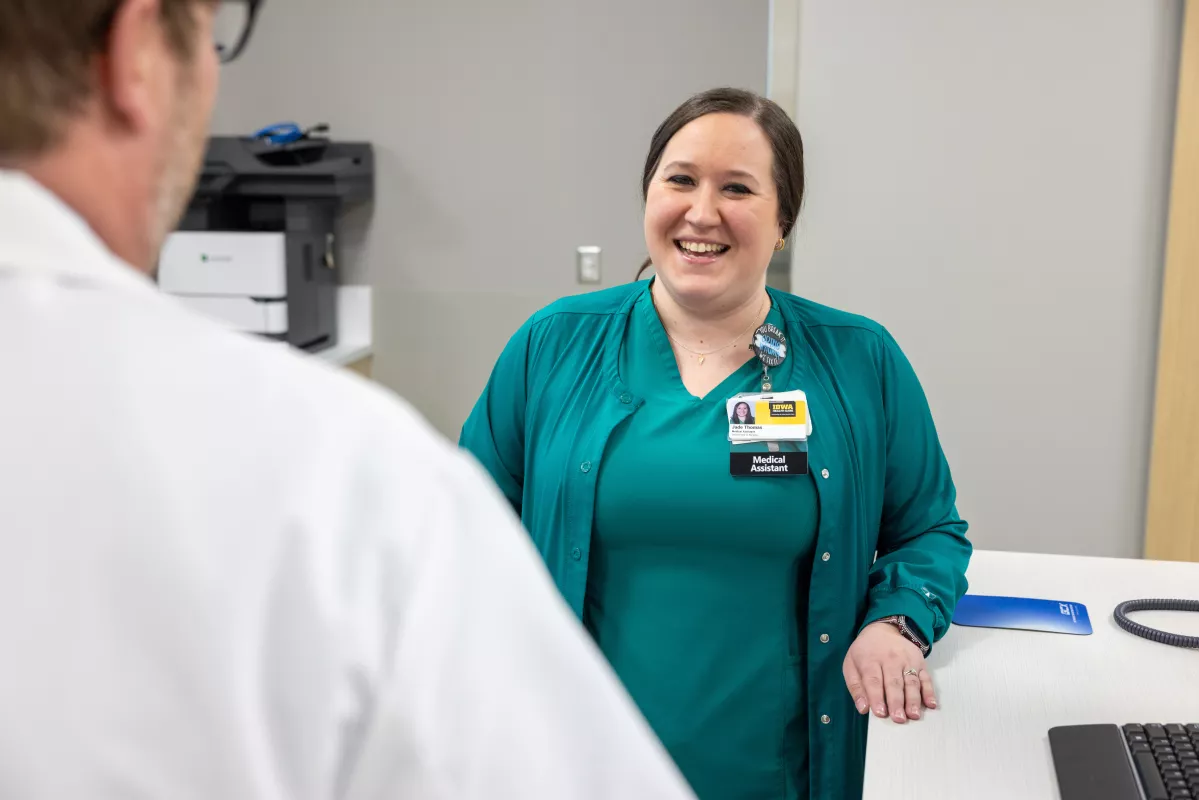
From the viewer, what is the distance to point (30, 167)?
457 mm

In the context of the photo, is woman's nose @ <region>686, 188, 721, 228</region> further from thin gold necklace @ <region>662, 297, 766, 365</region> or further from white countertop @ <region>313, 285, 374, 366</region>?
white countertop @ <region>313, 285, 374, 366</region>

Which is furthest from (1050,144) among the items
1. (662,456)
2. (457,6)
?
(457,6)

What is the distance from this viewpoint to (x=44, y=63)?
44cm

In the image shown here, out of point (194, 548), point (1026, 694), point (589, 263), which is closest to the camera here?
point (194, 548)

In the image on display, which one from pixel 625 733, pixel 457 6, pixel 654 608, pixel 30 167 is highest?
pixel 457 6

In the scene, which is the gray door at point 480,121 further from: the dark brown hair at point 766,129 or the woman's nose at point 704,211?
the woman's nose at point 704,211

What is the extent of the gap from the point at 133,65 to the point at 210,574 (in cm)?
21

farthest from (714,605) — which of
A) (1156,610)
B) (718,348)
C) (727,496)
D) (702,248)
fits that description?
(1156,610)

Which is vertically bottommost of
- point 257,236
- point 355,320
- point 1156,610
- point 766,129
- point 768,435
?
point 1156,610

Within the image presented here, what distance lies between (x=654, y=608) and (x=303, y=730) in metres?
1.13

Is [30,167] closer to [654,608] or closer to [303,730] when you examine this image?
[303,730]

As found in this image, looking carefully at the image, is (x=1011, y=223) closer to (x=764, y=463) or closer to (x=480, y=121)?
(x=764, y=463)

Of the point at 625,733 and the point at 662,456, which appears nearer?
the point at 625,733

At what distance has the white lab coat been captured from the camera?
42 cm
